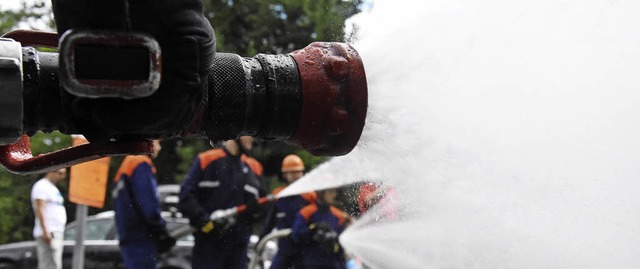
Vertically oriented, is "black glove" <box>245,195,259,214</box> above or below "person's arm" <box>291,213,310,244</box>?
above

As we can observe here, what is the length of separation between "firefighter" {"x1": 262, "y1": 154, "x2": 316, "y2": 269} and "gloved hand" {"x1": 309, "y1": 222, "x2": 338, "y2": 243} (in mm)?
250

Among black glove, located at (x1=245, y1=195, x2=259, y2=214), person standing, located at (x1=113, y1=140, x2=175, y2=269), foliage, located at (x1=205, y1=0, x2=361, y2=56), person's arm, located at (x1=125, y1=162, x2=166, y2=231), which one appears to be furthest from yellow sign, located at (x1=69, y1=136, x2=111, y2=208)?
foliage, located at (x1=205, y1=0, x2=361, y2=56)

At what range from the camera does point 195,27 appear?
1514 millimetres

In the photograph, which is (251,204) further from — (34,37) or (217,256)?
(34,37)

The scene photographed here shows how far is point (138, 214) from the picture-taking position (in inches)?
250

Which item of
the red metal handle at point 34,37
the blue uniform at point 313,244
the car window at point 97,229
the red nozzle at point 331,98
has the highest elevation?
the red metal handle at point 34,37

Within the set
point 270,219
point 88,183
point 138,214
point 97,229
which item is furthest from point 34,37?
point 97,229

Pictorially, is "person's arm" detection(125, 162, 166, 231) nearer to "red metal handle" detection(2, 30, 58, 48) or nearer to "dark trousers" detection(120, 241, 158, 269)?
"dark trousers" detection(120, 241, 158, 269)

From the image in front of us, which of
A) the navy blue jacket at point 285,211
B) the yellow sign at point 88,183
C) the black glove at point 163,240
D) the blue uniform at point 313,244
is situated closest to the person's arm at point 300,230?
the blue uniform at point 313,244

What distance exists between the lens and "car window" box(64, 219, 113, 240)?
368 inches

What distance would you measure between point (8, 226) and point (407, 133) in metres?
8.30

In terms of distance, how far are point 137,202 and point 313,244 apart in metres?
1.43

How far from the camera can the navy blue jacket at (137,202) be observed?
6.27m

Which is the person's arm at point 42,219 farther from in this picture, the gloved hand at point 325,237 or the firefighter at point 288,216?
the gloved hand at point 325,237
